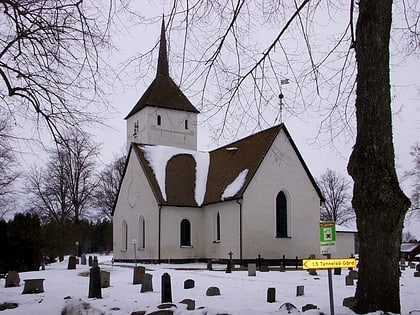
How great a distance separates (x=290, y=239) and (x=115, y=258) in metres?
15.0

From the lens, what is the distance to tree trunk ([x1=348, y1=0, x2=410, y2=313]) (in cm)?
841

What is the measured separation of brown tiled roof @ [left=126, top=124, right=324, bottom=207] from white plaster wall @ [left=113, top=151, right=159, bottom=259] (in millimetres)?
1153

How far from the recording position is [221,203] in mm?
34344

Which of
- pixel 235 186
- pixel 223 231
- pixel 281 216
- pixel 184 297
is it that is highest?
pixel 235 186

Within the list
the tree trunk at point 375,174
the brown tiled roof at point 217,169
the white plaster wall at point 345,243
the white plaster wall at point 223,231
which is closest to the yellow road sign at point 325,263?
the tree trunk at point 375,174

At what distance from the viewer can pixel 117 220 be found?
42.3m

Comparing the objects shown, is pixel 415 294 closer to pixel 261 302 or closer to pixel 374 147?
pixel 261 302

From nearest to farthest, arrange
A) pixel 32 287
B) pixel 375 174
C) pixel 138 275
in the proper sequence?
pixel 375 174
pixel 32 287
pixel 138 275

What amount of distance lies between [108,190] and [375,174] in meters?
58.6

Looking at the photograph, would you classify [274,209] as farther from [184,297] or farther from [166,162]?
[184,297]

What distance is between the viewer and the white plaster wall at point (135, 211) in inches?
1414

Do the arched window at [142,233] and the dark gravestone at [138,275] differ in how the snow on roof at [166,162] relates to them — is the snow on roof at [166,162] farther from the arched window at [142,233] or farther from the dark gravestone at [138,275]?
the dark gravestone at [138,275]

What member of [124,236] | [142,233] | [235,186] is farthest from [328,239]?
[124,236]

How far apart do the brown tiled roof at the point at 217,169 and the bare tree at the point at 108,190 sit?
24.8 meters
